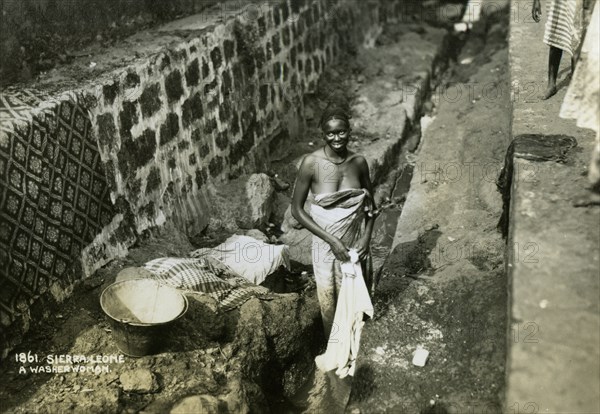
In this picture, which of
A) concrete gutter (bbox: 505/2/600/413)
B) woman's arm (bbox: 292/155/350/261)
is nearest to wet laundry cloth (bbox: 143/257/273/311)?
woman's arm (bbox: 292/155/350/261)

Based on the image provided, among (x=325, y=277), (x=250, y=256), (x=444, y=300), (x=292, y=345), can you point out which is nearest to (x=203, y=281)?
(x=250, y=256)

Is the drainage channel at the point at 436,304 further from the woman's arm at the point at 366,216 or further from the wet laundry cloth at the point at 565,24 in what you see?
the wet laundry cloth at the point at 565,24

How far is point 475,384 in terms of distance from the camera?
4215 millimetres

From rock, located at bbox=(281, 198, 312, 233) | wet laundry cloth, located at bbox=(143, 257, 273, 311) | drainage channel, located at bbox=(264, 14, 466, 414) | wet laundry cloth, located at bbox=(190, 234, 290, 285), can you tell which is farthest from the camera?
rock, located at bbox=(281, 198, 312, 233)

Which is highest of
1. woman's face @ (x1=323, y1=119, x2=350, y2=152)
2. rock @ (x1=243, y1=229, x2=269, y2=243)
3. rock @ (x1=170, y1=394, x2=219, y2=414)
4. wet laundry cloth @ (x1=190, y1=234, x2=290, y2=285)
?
woman's face @ (x1=323, y1=119, x2=350, y2=152)

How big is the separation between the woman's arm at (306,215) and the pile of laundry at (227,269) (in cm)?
89

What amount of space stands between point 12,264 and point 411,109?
20.8ft

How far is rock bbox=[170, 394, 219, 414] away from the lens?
12.5ft

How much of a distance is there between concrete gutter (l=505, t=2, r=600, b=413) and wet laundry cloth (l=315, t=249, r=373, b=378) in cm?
105

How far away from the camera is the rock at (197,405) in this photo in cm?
379

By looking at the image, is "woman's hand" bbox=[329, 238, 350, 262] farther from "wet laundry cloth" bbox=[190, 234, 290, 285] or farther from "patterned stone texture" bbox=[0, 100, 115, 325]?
"patterned stone texture" bbox=[0, 100, 115, 325]

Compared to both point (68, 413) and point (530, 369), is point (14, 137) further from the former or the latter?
point (530, 369)

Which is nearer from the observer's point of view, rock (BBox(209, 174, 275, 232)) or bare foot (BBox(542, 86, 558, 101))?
bare foot (BBox(542, 86, 558, 101))

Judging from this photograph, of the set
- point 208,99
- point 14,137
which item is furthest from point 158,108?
point 14,137
